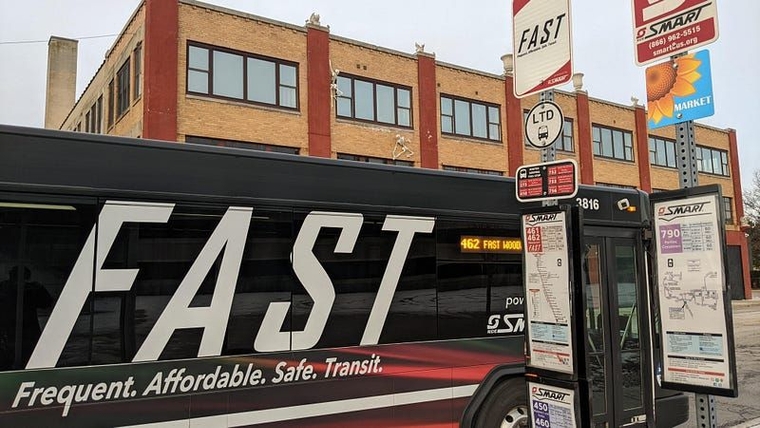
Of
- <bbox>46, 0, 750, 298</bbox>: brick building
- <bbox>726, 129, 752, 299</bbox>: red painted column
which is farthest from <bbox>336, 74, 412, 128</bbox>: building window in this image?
<bbox>726, 129, 752, 299</bbox>: red painted column

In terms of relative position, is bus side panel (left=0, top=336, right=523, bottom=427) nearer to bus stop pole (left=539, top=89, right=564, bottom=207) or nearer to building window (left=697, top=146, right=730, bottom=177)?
bus stop pole (left=539, top=89, right=564, bottom=207)

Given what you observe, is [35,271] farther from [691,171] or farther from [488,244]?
[691,171]

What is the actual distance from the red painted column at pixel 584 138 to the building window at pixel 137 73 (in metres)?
22.4

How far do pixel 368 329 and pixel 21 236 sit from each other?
2515 millimetres

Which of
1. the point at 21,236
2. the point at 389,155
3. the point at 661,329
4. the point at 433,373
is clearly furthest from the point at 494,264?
the point at 389,155

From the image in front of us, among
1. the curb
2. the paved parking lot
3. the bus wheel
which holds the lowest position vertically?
the paved parking lot

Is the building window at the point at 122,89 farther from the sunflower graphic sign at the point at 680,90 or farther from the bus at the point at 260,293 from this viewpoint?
the sunflower graphic sign at the point at 680,90

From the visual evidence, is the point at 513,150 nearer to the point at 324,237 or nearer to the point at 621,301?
the point at 621,301

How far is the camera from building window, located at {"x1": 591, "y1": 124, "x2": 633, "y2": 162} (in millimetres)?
32219

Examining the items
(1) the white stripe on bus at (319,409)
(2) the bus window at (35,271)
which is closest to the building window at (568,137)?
(1) the white stripe on bus at (319,409)

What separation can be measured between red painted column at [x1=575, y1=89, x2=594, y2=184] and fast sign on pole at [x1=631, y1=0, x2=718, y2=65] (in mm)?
28554

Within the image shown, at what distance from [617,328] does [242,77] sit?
56.2ft

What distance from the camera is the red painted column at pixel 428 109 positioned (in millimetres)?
24578

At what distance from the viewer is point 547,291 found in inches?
130
